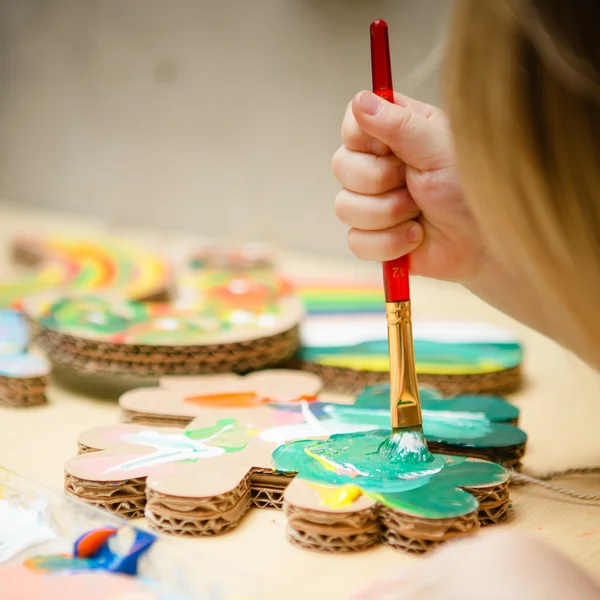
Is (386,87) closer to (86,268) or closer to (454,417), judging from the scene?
(454,417)

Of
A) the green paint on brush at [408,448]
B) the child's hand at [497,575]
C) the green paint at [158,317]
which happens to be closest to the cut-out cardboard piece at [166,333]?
the green paint at [158,317]

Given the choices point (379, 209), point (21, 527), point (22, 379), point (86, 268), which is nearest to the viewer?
point (21, 527)

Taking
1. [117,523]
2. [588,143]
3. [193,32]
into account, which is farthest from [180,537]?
[193,32]

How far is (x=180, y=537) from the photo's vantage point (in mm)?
455

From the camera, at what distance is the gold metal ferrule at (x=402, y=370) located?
1.65ft

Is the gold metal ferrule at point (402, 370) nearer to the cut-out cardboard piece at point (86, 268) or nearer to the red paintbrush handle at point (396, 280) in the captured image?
the red paintbrush handle at point (396, 280)

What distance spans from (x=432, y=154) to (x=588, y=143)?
0.68 feet

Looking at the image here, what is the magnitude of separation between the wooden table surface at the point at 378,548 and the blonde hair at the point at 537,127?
177mm

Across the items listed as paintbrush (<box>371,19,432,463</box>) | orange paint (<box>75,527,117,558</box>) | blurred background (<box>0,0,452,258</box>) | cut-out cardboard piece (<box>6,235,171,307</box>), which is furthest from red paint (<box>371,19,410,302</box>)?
blurred background (<box>0,0,452,258</box>)

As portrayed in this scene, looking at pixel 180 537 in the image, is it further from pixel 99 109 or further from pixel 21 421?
pixel 99 109

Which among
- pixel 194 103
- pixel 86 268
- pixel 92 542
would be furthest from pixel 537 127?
pixel 194 103

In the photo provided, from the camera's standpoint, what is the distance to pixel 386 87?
1.67 feet

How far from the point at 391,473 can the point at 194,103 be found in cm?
100

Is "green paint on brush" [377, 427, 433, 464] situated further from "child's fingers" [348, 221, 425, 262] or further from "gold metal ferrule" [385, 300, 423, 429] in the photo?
"child's fingers" [348, 221, 425, 262]
